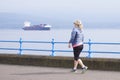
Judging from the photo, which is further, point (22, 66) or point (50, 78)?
point (22, 66)

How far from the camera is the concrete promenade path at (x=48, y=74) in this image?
12.0m

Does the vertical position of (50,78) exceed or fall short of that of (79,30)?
it falls short

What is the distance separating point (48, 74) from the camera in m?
12.9


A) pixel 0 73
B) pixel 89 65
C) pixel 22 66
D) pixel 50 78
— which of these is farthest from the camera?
pixel 22 66

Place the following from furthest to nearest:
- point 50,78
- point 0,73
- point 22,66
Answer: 1. point 22,66
2. point 0,73
3. point 50,78

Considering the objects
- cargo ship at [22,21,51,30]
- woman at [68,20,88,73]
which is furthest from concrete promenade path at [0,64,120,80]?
cargo ship at [22,21,51,30]

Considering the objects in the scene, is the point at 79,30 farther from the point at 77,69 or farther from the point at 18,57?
the point at 18,57

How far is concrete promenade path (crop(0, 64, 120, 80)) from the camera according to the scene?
12.0m

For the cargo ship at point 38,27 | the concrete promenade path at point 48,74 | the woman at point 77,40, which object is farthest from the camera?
the cargo ship at point 38,27

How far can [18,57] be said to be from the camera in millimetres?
15867

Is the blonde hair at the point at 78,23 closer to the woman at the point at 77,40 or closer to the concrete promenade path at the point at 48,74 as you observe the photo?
the woman at the point at 77,40

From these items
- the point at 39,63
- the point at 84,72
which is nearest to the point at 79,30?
the point at 84,72

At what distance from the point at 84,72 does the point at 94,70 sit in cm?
75

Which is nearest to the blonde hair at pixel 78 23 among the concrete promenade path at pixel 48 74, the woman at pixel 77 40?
the woman at pixel 77 40
